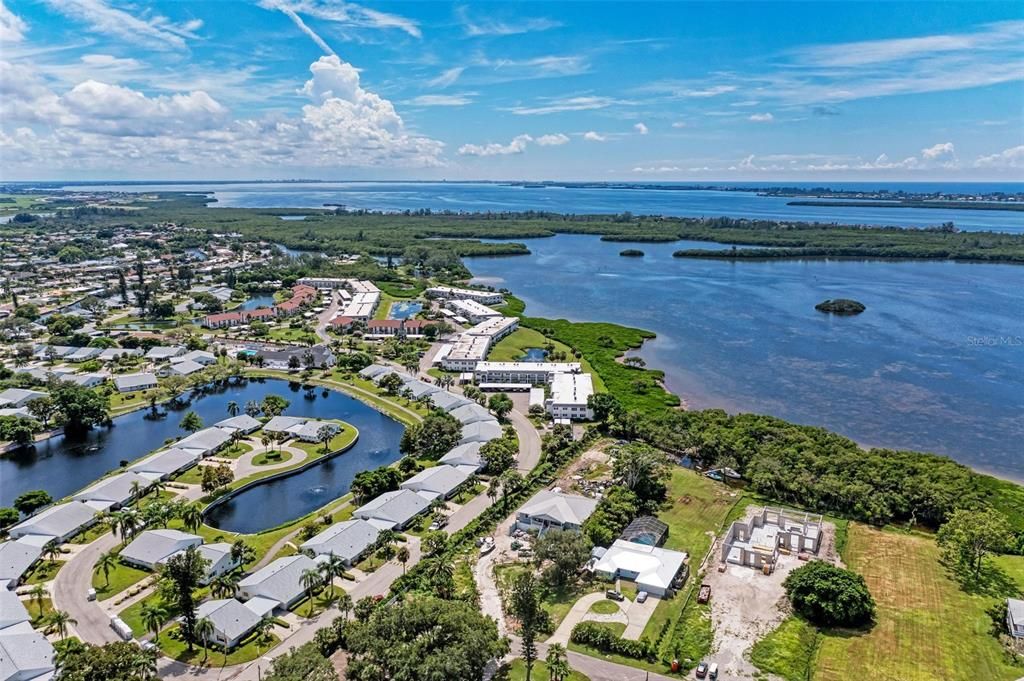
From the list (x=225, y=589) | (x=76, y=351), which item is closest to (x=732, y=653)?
(x=225, y=589)

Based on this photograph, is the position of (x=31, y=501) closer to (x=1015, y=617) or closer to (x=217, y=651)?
(x=217, y=651)

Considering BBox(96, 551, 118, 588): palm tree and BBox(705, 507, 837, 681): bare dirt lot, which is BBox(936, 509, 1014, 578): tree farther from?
BBox(96, 551, 118, 588): palm tree

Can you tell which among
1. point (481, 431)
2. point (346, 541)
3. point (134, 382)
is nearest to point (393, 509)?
point (346, 541)

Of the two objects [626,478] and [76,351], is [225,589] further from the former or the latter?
[76,351]

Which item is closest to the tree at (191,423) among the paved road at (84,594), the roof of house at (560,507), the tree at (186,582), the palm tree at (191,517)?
the paved road at (84,594)

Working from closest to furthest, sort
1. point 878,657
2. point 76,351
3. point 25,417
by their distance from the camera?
point 878,657 < point 25,417 < point 76,351

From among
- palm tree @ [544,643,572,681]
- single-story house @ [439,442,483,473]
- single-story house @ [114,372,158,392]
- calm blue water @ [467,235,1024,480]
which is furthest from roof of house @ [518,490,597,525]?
single-story house @ [114,372,158,392]
